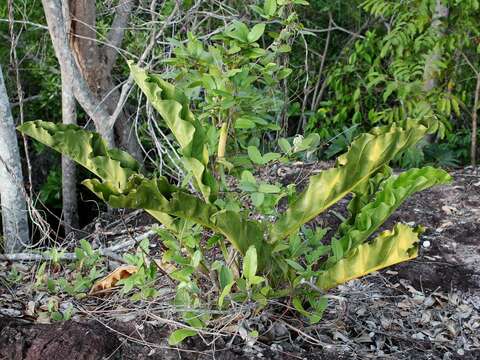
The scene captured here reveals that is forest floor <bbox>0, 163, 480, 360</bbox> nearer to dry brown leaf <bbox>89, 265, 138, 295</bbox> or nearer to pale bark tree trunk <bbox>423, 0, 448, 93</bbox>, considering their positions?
dry brown leaf <bbox>89, 265, 138, 295</bbox>

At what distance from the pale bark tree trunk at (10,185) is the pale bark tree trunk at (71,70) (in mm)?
426

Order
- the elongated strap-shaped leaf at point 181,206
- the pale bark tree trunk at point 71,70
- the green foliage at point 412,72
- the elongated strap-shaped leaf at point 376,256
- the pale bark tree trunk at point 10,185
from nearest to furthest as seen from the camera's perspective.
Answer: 1. the elongated strap-shaped leaf at point 181,206
2. the elongated strap-shaped leaf at point 376,256
3. the pale bark tree trunk at point 10,185
4. the pale bark tree trunk at point 71,70
5. the green foliage at point 412,72

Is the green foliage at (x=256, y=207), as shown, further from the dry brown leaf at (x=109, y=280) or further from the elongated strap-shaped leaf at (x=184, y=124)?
the dry brown leaf at (x=109, y=280)

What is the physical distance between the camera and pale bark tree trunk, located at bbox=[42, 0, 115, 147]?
3.93 m

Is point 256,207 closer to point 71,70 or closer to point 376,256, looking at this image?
point 376,256

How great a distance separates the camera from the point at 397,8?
5043mm

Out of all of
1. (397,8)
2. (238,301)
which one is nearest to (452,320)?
(238,301)

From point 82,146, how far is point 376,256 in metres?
1.06

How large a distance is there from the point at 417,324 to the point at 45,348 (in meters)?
1.51

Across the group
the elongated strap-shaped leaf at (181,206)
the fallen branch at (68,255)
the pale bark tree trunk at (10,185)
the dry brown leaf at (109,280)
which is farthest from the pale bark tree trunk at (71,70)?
the elongated strap-shaped leaf at (181,206)

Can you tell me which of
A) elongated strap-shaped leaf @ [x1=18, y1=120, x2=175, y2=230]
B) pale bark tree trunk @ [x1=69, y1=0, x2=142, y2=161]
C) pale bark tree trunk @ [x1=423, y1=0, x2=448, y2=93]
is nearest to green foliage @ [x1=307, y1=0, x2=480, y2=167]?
pale bark tree trunk @ [x1=423, y1=0, x2=448, y2=93]

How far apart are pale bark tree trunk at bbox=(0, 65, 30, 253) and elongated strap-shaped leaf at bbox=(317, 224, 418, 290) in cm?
184

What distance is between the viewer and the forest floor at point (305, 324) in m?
2.53

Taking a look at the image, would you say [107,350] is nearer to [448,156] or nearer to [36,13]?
[36,13]
